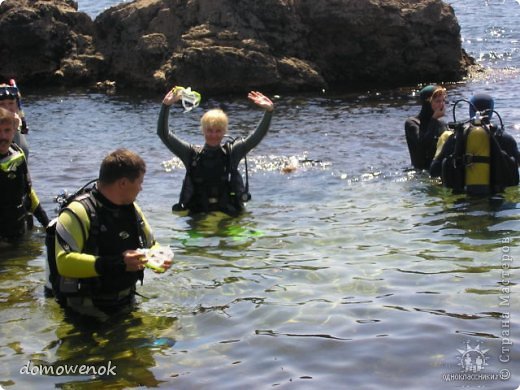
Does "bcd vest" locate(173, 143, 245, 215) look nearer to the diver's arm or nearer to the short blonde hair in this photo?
the diver's arm

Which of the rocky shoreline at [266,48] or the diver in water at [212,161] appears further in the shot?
the rocky shoreline at [266,48]

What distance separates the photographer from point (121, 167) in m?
5.27

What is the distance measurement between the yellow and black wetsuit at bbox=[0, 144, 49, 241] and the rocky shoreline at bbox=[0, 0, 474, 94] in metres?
12.8

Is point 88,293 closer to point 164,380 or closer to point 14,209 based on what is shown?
point 164,380

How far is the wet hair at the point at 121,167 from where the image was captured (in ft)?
17.3

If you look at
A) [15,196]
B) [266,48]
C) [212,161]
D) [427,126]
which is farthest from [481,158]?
[266,48]

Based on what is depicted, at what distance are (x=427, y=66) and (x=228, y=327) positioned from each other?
1738 centimetres

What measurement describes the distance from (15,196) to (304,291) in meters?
3.35

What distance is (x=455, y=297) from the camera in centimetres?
616

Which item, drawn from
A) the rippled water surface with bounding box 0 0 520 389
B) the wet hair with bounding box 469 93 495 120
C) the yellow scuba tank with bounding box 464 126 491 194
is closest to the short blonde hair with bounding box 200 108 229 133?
the rippled water surface with bounding box 0 0 520 389

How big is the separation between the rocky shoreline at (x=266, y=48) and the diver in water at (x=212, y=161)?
1186 cm

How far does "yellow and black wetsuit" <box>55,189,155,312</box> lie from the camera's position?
5234mm

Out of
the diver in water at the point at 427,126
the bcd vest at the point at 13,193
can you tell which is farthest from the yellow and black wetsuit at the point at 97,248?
the diver in water at the point at 427,126

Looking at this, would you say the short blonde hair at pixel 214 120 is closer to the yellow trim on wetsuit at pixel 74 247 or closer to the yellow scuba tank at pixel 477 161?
the yellow scuba tank at pixel 477 161
